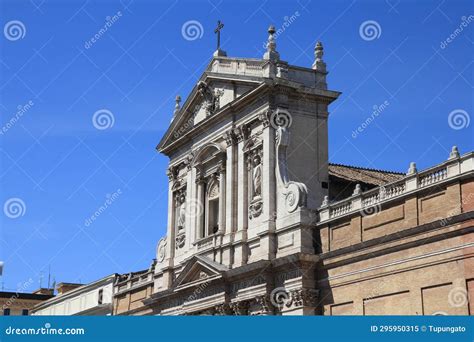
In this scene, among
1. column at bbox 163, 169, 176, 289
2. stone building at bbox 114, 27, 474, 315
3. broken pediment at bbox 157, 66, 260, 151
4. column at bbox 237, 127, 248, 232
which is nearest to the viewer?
stone building at bbox 114, 27, 474, 315

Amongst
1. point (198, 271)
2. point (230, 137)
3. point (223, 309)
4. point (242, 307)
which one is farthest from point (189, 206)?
point (242, 307)

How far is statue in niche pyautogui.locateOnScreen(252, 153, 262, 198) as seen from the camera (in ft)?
107

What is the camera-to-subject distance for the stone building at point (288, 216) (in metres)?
24.5

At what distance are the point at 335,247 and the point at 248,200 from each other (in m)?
5.66

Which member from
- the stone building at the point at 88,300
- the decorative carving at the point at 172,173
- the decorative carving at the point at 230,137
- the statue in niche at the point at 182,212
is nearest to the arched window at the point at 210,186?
the decorative carving at the point at 230,137

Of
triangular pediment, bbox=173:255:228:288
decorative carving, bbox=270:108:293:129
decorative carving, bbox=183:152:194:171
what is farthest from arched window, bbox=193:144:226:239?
decorative carving, bbox=270:108:293:129

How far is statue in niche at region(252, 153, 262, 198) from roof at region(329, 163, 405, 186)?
3580 mm

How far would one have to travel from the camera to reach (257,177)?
3269 centimetres

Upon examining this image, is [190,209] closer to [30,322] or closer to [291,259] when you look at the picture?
[291,259]

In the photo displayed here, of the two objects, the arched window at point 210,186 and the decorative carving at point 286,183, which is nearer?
the decorative carving at point 286,183

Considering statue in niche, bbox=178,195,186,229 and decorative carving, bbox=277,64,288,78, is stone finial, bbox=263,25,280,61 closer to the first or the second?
decorative carving, bbox=277,64,288,78

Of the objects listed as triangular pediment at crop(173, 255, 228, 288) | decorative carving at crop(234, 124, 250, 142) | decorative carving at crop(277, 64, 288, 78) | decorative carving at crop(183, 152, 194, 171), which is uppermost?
decorative carving at crop(277, 64, 288, 78)

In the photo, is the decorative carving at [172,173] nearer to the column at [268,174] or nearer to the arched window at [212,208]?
the arched window at [212,208]

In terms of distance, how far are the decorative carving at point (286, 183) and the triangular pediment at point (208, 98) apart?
2.57 metres
